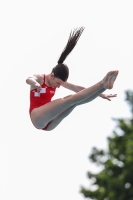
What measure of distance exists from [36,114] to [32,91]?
513 mm

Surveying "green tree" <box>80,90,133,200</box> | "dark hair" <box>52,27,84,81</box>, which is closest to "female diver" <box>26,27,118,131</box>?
"dark hair" <box>52,27,84,81</box>

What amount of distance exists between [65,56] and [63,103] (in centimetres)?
103

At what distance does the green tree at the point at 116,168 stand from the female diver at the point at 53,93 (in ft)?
106

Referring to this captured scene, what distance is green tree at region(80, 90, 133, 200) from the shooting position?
164 feet

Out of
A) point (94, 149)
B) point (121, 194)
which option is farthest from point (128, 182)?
point (94, 149)

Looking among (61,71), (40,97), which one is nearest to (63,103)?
(61,71)

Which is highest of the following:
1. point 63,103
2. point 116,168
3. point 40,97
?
point 116,168

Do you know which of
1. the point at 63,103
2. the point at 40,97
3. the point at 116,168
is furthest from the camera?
the point at 116,168

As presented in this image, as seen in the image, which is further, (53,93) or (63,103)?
(53,93)

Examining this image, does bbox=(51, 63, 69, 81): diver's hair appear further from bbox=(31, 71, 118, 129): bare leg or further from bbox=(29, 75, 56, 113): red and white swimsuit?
bbox=(29, 75, 56, 113): red and white swimsuit

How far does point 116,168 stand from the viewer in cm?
5194

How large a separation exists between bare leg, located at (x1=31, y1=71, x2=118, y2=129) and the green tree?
1278 inches

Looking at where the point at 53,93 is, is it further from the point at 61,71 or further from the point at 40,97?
the point at 61,71

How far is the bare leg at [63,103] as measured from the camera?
15.9m
